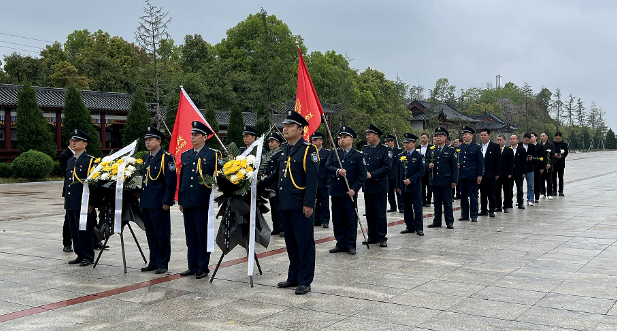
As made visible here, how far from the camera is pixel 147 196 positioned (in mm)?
6883

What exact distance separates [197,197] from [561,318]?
401cm

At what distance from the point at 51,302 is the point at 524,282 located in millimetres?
4962

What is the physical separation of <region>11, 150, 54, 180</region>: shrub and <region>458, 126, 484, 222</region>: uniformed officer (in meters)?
21.3

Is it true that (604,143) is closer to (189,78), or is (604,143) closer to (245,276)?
(189,78)

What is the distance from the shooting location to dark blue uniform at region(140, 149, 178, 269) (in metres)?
6.85

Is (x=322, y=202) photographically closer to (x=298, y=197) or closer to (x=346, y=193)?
(x=346, y=193)

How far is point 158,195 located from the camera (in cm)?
687

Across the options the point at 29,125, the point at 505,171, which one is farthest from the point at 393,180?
the point at 29,125

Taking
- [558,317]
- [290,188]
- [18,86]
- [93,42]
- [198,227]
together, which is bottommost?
[558,317]

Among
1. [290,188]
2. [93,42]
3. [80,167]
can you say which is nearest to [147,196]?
[80,167]

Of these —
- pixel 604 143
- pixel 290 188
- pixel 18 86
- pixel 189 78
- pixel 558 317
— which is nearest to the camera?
pixel 558 317

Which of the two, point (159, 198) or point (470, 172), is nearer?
point (159, 198)

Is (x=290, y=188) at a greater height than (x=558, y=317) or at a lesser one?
greater

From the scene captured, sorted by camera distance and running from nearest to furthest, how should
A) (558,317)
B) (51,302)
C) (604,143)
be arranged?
(558,317) → (51,302) → (604,143)
